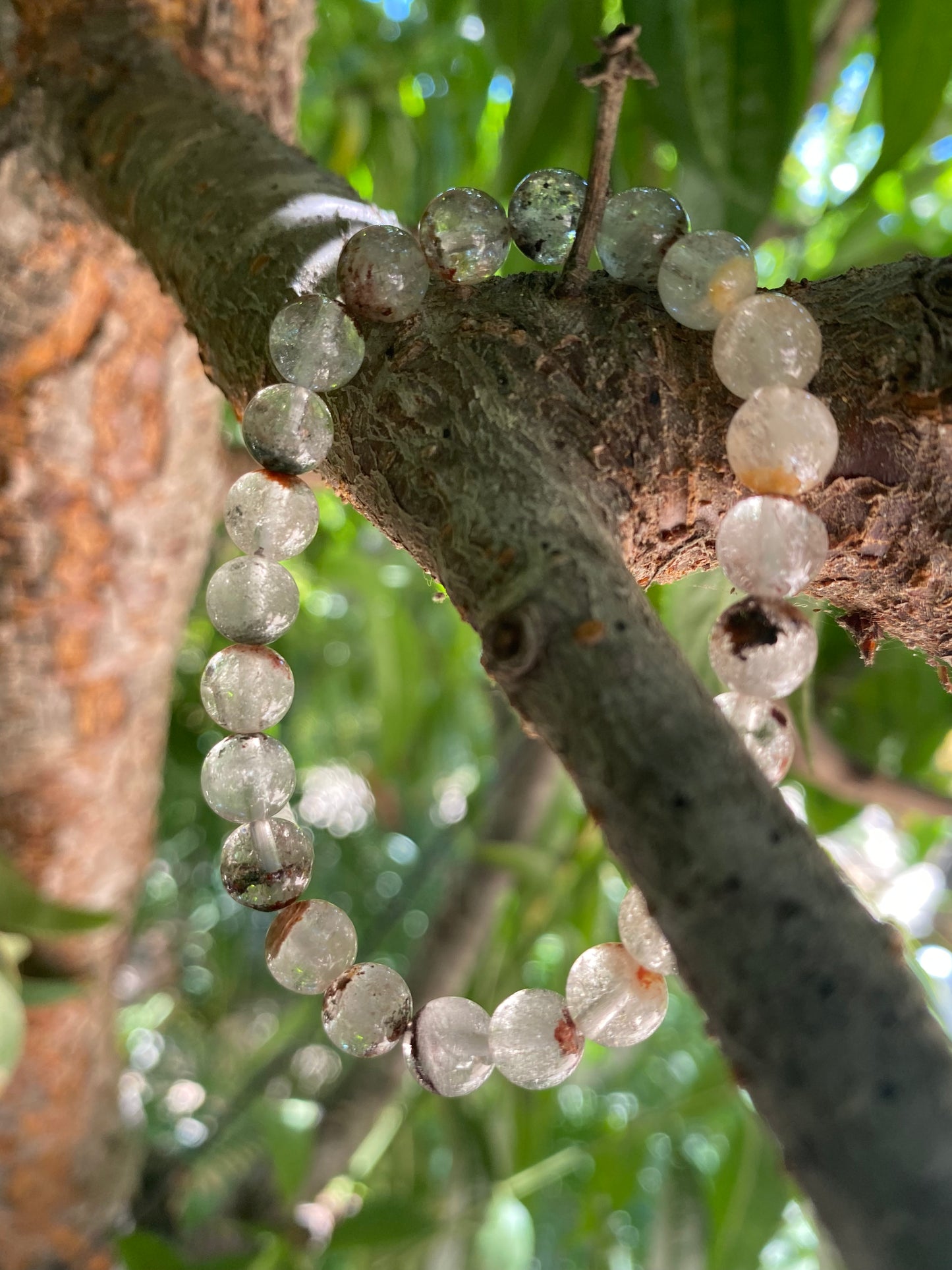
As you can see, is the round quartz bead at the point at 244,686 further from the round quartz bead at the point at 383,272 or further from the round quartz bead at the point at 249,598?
the round quartz bead at the point at 383,272

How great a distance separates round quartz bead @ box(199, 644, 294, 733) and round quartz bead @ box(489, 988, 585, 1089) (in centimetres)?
14

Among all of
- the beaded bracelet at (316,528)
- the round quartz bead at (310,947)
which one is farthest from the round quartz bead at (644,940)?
the round quartz bead at (310,947)

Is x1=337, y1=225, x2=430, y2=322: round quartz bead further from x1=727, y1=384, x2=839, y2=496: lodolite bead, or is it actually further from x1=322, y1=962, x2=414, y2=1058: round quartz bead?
x1=322, y1=962, x2=414, y2=1058: round quartz bead

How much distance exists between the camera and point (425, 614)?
1.49 m

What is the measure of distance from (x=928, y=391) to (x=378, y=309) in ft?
0.55

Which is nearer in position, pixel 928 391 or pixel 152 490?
pixel 928 391

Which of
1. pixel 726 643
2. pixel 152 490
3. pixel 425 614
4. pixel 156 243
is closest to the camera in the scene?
pixel 726 643

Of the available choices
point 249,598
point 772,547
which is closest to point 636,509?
point 772,547

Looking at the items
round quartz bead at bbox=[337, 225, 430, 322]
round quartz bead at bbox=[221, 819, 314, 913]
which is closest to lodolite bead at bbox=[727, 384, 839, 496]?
round quartz bead at bbox=[337, 225, 430, 322]

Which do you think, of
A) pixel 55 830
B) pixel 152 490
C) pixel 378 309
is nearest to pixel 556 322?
pixel 378 309

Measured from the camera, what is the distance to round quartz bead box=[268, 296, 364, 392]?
329mm

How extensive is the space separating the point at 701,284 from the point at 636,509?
0.24 ft

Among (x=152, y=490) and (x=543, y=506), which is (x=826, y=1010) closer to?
(x=543, y=506)

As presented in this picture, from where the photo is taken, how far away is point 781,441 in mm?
299
